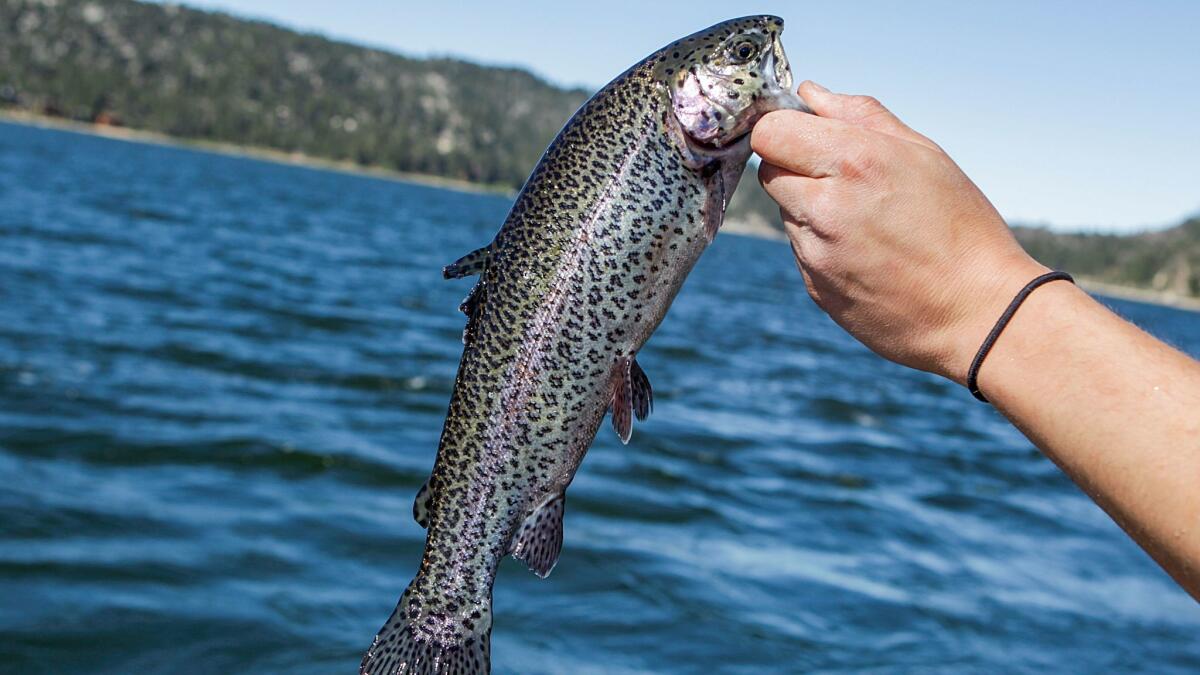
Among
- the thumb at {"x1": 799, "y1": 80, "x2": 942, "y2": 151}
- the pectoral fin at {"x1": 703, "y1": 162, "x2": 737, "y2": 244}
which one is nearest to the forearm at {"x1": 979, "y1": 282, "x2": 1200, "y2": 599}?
the thumb at {"x1": 799, "y1": 80, "x2": 942, "y2": 151}

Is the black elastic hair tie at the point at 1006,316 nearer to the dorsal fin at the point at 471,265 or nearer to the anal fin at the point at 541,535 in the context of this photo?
the anal fin at the point at 541,535

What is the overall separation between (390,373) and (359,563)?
8.89 metres

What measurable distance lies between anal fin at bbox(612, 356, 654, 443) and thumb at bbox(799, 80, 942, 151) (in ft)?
3.34

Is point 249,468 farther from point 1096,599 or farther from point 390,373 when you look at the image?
point 1096,599

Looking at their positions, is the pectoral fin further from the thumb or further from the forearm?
the forearm

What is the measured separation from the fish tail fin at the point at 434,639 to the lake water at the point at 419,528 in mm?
A: 2431

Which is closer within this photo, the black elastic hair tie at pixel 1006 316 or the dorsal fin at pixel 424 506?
the black elastic hair tie at pixel 1006 316

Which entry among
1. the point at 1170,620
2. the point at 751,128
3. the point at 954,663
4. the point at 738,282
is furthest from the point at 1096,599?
the point at 738,282

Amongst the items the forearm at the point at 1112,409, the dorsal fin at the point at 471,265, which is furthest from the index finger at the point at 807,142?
the dorsal fin at the point at 471,265

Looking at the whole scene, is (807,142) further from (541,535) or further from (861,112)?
(541,535)

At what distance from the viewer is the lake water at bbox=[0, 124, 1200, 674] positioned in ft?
27.5

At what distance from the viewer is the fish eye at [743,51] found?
335cm

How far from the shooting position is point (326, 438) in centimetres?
1329

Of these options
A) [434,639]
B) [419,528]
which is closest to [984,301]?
[434,639]
